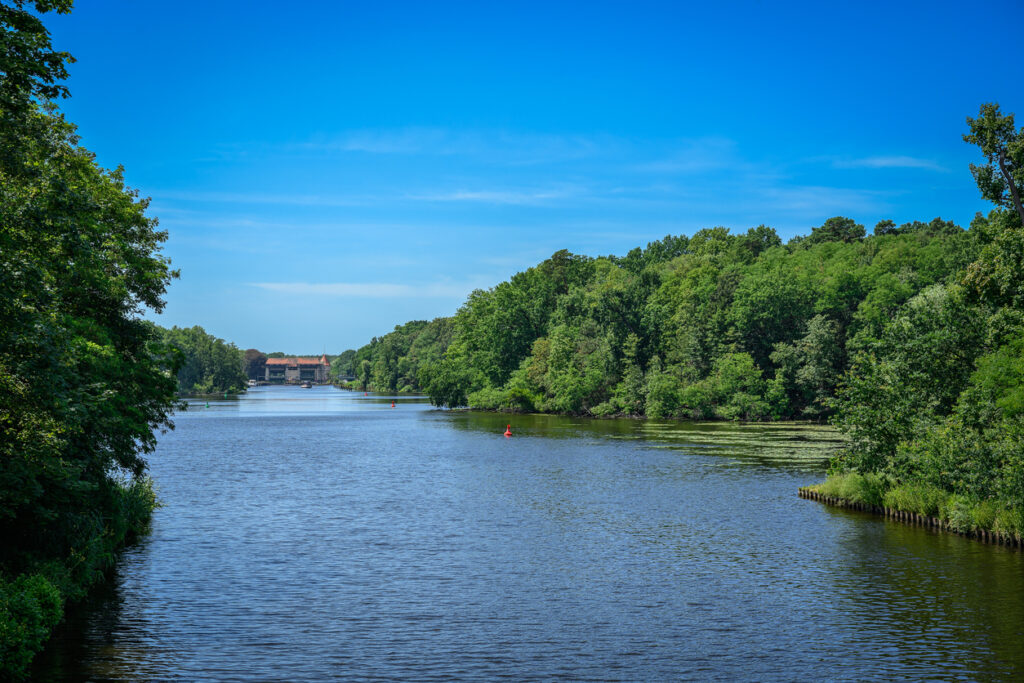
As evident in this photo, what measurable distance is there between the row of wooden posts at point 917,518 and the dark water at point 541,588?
2.56 ft

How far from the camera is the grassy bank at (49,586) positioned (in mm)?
17766

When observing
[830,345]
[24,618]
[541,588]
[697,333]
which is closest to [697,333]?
[697,333]

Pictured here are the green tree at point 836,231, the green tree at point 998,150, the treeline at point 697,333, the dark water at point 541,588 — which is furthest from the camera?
the green tree at point 836,231

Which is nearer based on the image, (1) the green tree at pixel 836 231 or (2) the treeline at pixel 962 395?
(2) the treeline at pixel 962 395

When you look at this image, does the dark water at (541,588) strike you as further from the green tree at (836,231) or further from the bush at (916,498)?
the green tree at (836,231)

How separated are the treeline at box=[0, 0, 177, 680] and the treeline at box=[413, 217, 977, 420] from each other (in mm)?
82031

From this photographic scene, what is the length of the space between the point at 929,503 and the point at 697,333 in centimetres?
8309

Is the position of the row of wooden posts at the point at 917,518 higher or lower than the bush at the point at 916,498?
lower

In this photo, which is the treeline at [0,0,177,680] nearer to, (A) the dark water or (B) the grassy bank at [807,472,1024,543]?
(A) the dark water

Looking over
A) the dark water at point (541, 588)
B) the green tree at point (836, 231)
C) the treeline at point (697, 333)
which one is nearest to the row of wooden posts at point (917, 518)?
the dark water at point (541, 588)

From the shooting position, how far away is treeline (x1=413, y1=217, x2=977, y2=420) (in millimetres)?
106688

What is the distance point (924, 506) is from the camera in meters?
34.7

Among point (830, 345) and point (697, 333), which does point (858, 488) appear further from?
point (697, 333)

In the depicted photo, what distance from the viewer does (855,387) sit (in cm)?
4009
